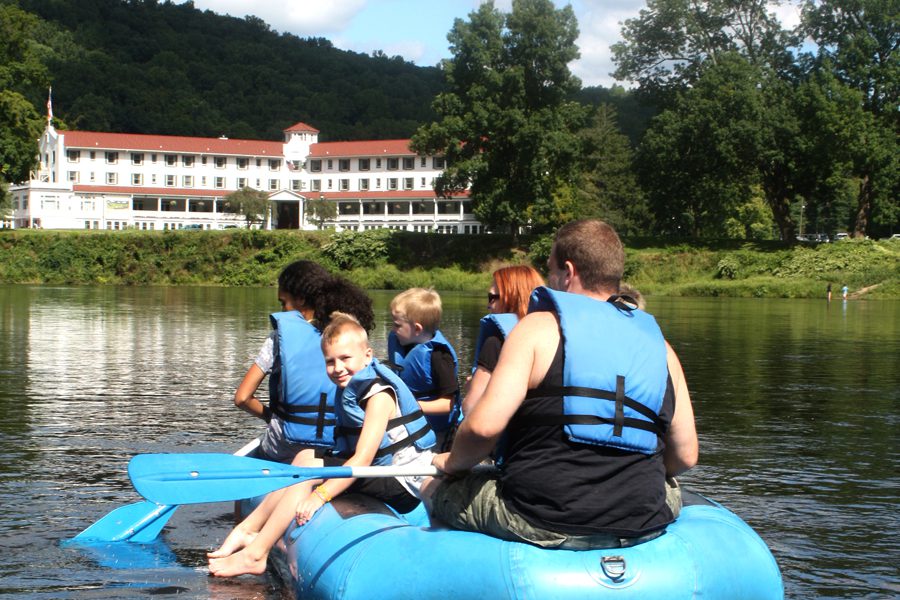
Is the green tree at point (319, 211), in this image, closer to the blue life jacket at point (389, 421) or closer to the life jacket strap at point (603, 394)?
the blue life jacket at point (389, 421)

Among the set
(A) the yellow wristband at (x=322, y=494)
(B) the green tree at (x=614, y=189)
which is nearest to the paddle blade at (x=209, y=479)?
(A) the yellow wristband at (x=322, y=494)

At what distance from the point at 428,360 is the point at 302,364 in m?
0.83

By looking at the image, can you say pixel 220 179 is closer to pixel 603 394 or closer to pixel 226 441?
pixel 226 441

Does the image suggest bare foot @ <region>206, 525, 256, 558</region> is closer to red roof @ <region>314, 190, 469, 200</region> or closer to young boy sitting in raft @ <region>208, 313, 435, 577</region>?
young boy sitting in raft @ <region>208, 313, 435, 577</region>

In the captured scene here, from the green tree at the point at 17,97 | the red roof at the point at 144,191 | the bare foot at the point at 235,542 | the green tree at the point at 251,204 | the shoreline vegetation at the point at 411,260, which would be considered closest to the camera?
the bare foot at the point at 235,542

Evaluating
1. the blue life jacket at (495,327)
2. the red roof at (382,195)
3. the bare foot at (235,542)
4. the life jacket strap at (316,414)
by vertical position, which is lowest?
the bare foot at (235,542)

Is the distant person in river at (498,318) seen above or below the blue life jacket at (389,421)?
above

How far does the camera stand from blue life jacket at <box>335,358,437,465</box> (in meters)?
5.98

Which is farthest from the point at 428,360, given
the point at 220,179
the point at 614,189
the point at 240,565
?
the point at 220,179

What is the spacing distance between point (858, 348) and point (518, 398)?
20.9m

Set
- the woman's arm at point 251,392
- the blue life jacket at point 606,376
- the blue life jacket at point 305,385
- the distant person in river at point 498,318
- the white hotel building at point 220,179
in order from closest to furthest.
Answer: the blue life jacket at point 606,376, the distant person in river at point 498,318, the blue life jacket at point 305,385, the woman's arm at point 251,392, the white hotel building at point 220,179

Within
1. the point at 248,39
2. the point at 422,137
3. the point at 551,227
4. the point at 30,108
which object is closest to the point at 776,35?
the point at 551,227

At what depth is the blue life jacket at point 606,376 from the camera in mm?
4555

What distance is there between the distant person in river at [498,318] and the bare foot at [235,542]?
1937 millimetres
